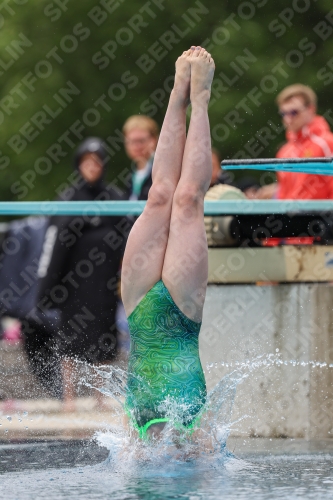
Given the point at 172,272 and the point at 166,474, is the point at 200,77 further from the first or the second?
the point at 166,474

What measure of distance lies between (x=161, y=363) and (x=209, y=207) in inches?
67.1

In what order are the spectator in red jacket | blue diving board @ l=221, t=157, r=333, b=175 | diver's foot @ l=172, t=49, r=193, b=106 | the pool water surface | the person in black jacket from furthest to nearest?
the person in black jacket, the spectator in red jacket, blue diving board @ l=221, t=157, r=333, b=175, diver's foot @ l=172, t=49, r=193, b=106, the pool water surface

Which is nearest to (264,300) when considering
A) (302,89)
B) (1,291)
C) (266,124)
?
(302,89)

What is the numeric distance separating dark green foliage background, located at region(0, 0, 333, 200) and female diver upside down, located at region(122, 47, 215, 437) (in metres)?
7.81

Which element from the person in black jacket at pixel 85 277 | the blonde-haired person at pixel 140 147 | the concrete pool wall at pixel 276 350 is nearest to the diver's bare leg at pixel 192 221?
the concrete pool wall at pixel 276 350

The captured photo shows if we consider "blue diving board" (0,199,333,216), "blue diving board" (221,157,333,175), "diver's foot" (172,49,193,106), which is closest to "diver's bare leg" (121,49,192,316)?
"diver's foot" (172,49,193,106)

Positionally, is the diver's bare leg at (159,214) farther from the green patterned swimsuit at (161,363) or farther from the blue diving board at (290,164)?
the blue diving board at (290,164)

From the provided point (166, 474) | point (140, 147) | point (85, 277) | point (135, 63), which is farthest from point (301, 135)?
point (135, 63)

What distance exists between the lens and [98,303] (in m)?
7.96

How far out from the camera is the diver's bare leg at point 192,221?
524cm

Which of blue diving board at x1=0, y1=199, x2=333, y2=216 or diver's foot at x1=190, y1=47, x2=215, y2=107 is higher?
diver's foot at x1=190, y1=47, x2=215, y2=107

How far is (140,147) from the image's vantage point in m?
8.30

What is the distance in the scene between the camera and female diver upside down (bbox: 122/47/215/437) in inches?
205

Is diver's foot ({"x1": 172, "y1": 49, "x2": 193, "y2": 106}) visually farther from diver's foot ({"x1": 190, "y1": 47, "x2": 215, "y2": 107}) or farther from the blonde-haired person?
the blonde-haired person
